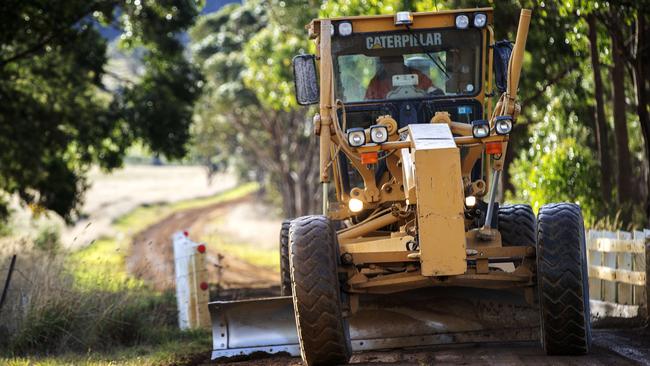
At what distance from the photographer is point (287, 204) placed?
50844 mm

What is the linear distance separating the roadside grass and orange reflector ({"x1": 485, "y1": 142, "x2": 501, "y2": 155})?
3.83 metres

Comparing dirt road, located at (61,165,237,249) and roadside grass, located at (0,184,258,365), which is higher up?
roadside grass, located at (0,184,258,365)

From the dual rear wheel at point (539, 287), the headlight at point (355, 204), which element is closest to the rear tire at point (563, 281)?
the dual rear wheel at point (539, 287)

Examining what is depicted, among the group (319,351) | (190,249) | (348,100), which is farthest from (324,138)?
(190,249)

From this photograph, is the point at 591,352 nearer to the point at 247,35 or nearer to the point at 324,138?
the point at 324,138

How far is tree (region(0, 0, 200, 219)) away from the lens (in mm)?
26250

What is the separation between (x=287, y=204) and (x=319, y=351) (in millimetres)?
40468

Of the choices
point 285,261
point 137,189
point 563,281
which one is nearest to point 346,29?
point 285,261

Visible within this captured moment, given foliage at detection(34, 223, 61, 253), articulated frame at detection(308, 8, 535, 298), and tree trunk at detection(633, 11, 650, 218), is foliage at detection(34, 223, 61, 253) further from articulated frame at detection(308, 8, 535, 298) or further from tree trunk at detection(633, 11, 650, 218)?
tree trunk at detection(633, 11, 650, 218)

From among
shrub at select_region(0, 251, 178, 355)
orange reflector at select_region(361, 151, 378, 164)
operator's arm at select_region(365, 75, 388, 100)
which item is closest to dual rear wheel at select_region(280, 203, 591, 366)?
orange reflector at select_region(361, 151, 378, 164)

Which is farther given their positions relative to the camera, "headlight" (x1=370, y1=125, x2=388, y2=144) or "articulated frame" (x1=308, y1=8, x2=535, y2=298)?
"headlight" (x1=370, y1=125, x2=388, y2=144)

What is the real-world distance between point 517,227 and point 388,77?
1984 mm

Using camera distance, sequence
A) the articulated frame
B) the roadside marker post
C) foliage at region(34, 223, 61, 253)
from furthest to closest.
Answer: foliage at region(34, 223, 61, 253) → the roadside marker post → the articulated frame

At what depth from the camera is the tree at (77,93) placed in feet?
86.1
